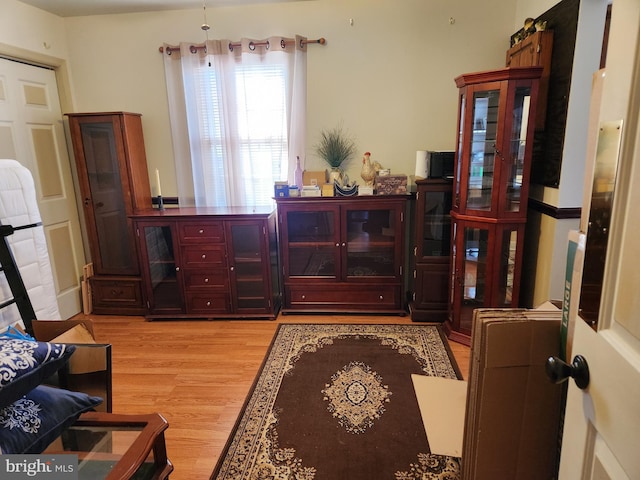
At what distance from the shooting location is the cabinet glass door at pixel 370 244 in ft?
10.6

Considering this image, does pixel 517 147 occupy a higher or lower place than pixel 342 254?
higher

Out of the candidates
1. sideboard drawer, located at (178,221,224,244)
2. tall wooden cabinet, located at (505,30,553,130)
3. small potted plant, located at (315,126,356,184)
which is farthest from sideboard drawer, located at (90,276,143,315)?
tall wooden cabinet, located at (505,30,553,130)

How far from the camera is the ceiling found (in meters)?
3.10

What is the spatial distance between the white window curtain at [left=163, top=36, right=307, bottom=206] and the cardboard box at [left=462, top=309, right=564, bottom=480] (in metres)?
2.45

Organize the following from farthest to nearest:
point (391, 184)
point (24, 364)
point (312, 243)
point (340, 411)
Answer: point (312, 243)
point (391, 184)
point (340, 411)
point (24, 364)

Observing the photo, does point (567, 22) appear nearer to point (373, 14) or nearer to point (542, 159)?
point (542, 159)

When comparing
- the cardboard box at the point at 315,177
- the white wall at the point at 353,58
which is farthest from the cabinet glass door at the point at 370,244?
the white wall at the point at 353,58

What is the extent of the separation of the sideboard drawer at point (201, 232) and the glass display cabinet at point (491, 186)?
6.14 ft

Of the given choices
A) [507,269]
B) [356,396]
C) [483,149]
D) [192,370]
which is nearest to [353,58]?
[483,149]

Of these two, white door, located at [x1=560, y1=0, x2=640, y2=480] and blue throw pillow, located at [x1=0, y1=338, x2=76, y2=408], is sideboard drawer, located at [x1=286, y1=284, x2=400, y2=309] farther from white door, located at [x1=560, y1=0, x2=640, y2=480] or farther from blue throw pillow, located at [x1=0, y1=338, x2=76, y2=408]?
white door, located at [x1=560, y1=0, x2=640, y2=480]

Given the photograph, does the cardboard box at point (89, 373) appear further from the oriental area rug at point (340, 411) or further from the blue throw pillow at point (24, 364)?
the oriental area rug at point (340, 411)

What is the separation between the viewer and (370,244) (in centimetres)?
330

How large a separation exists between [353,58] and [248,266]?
1.98m

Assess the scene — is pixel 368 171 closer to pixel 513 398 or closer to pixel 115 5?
pixel 513 398
